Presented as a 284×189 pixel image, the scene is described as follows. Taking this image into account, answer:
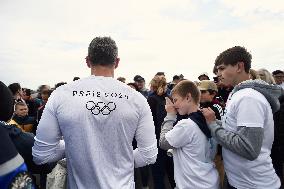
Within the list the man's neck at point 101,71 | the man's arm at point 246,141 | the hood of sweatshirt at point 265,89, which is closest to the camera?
the man's neck at point 101,71

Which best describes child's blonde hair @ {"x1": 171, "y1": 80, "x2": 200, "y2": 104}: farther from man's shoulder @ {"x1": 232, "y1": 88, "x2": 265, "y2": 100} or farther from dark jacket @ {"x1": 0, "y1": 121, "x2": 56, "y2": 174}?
dark jacket @ {"x1": 0, "y1": 121, "x2": 56, "y2": 174}

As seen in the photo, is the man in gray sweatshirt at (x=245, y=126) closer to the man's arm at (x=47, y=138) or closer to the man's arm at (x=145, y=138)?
the man's arm at (x=145, y=138)

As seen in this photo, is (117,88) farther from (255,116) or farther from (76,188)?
(255,116)

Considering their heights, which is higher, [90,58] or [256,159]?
[90,58]

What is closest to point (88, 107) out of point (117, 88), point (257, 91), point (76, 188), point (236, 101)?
point (117, 88)

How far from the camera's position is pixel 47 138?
2.52m

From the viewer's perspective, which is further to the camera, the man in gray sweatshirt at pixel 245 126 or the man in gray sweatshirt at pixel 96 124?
the man in gray sweatshirt at pixel 245 126

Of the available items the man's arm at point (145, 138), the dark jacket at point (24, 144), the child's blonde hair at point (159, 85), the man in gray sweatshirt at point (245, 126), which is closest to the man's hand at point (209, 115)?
the man in gray sweatshirt at point (245, 126)

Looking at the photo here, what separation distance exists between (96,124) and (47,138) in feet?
1.27

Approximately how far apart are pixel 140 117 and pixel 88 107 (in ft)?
1.37

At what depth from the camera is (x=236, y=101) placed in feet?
9.56

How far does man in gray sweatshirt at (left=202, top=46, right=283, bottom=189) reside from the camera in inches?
110

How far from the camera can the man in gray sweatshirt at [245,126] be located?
2.79 m

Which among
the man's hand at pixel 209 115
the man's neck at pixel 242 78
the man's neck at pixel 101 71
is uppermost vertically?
the man's neck at pixel 101 71
